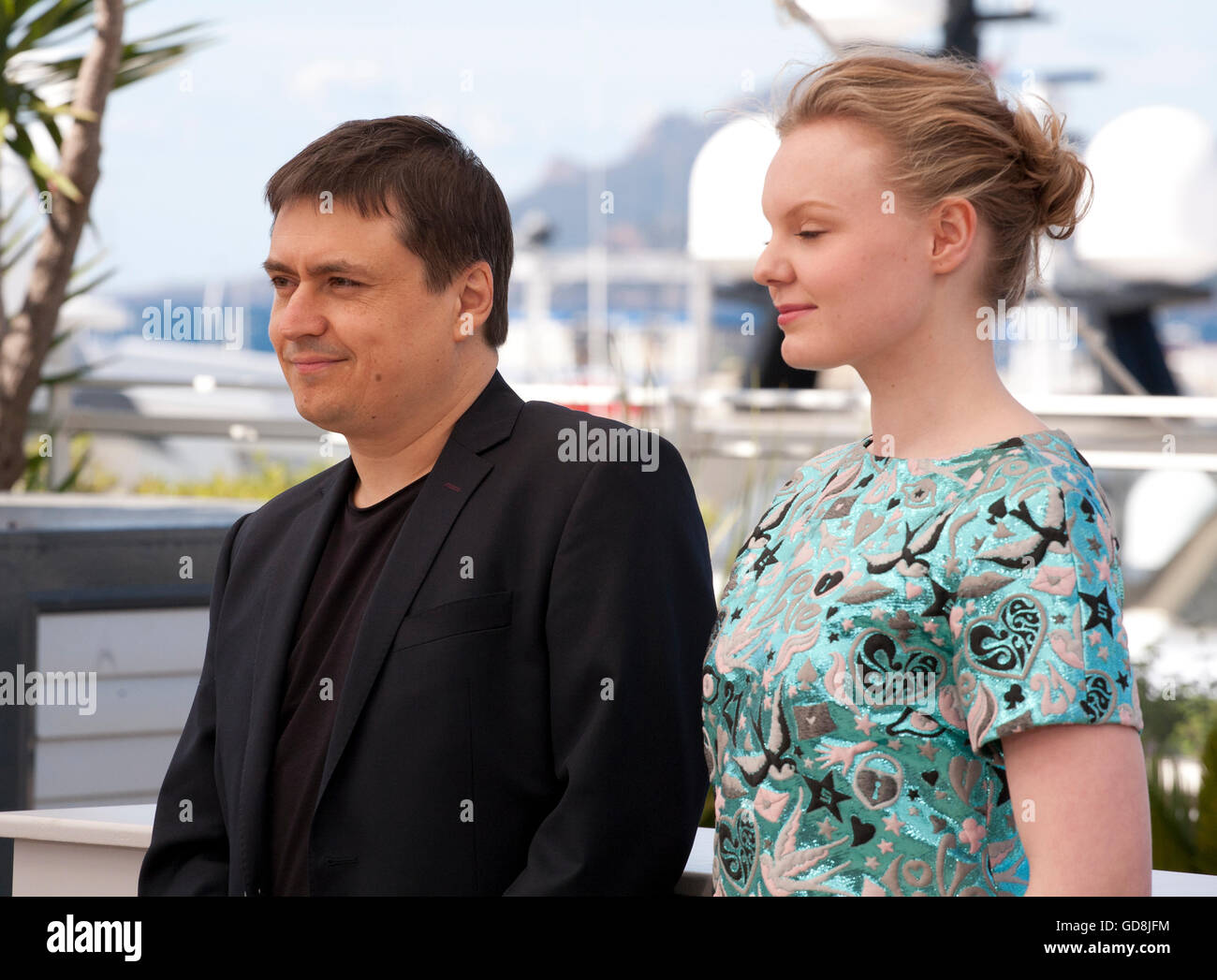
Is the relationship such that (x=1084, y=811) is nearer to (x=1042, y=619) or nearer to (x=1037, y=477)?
(x=1042, y=619)

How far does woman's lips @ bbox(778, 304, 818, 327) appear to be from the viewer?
56.4 inches

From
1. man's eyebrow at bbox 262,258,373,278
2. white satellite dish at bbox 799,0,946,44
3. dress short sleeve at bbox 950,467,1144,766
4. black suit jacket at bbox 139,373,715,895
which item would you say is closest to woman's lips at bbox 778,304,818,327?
dress short sleeve at bbox 950,467,1144,766

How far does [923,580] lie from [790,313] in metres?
0.31

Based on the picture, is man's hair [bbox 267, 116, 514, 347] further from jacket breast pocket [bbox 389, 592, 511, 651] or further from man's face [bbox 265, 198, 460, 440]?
jacket breast pocket [bbox 389, 592, 511, 651]

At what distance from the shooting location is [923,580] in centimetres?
130

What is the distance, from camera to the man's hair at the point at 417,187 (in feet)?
6.13

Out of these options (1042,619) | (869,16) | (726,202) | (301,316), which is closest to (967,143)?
(1042,619)

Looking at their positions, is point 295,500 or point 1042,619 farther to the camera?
point 295,500

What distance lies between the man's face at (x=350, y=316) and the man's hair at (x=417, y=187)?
0.02 meters

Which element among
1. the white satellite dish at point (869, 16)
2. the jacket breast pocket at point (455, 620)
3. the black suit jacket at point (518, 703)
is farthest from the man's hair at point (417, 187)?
the white satellite dish at point (869, 16)

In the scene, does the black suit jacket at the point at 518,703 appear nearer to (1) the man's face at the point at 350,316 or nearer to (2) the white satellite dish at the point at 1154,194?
(1) the man's face at the point at 350,316

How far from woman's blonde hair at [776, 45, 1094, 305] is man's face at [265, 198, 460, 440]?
1.91ft

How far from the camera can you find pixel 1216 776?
143 inches
